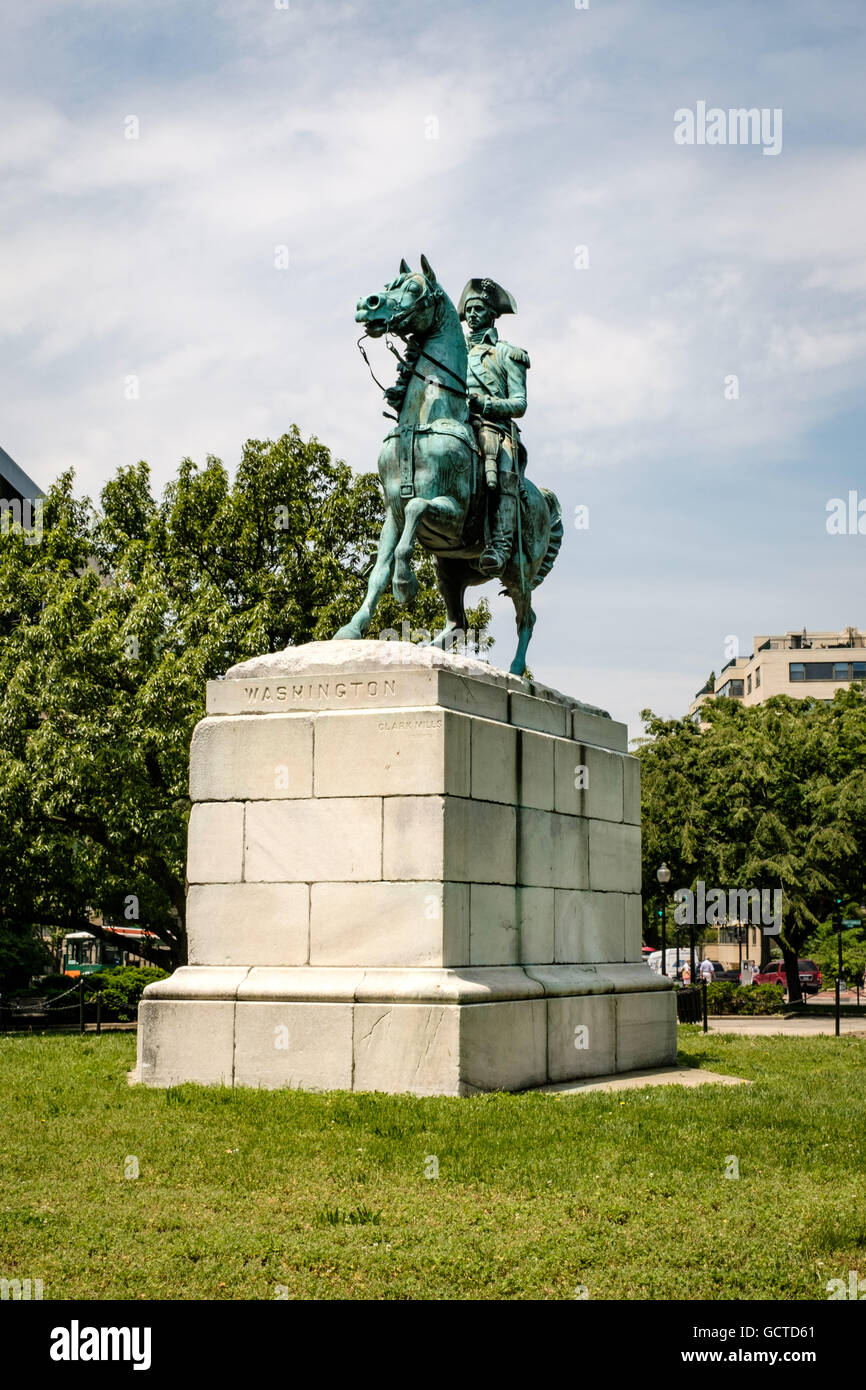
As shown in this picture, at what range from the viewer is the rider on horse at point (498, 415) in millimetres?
14188

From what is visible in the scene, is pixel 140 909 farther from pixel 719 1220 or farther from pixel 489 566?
pixel 719 1220

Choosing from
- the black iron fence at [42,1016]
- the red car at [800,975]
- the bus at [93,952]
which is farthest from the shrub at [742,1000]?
the black iron fence at [42,1016]

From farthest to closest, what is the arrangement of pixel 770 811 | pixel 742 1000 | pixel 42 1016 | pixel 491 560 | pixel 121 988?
pixel 742 1000 < pixel 770 811 < pixel 121 988 < pixel 42 1016 < pixel 491 560

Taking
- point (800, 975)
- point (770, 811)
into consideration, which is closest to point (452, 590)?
point (770, 811)

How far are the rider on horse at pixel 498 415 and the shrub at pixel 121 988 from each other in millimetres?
16691

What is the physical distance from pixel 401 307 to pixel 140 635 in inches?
536

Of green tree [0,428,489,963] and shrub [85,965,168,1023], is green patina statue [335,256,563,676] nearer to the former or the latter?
green tree [0,428,489,963]

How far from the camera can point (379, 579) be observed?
1330 centimetres

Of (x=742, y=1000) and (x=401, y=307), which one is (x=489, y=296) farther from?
(x=742, y=1000)

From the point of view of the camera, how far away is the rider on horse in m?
14.2

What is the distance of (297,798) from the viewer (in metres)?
12.3

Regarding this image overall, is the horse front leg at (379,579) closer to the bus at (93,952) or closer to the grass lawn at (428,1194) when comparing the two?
the grass lawn at (428,1194)

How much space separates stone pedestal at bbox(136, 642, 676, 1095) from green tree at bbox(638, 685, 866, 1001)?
2702 centimetres
